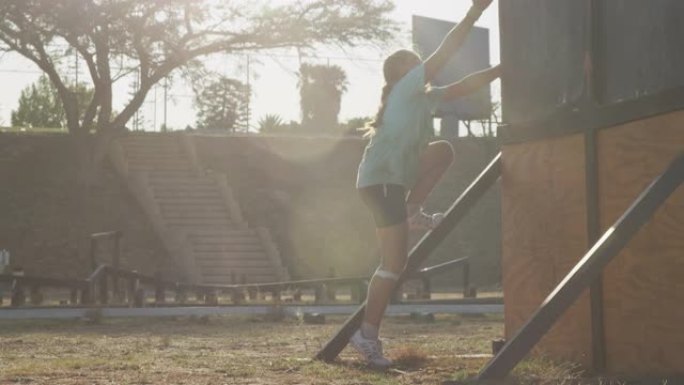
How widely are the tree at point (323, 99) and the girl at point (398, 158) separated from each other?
124 ft

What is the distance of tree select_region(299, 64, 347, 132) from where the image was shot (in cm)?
4589

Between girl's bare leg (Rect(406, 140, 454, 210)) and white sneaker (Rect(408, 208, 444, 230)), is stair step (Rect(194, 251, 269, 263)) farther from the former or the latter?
girl's bare leg (Rect(406, 140, 454, 210))

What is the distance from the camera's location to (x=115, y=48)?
29328 mm

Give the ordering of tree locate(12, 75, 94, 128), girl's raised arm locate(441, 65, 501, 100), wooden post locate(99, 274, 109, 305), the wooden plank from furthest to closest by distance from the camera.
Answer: tree locate(12, 75, 94, 128)
wooden post locate(99, 274, 109, 305)
the wooden plank
girl's raised arm locate(441, 65, 501, 100)

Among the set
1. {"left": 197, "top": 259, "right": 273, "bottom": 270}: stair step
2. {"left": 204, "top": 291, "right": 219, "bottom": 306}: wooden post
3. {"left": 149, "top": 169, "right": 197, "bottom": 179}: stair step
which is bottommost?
{"left": 204, "top": 291, "right": 219, "bottom": 306}: wooden post

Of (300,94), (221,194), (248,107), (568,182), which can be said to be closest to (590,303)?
(568,182)

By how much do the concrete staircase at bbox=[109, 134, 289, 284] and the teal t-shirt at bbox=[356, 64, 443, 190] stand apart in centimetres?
1704

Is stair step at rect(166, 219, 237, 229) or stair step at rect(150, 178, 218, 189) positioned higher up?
stair step at rect(150, 178, 218, 189)

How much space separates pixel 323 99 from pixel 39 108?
42.7 feet

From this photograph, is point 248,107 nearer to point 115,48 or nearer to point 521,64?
point 115,48

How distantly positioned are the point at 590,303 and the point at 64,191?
25422 millimetres

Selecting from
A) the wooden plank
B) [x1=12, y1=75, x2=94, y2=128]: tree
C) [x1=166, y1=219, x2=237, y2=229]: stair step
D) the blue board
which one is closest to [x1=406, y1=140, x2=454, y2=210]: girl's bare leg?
the wooden plank

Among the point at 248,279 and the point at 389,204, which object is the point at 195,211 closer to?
the point at 248,279

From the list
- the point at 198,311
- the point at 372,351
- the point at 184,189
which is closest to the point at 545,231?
the point at 372,351
